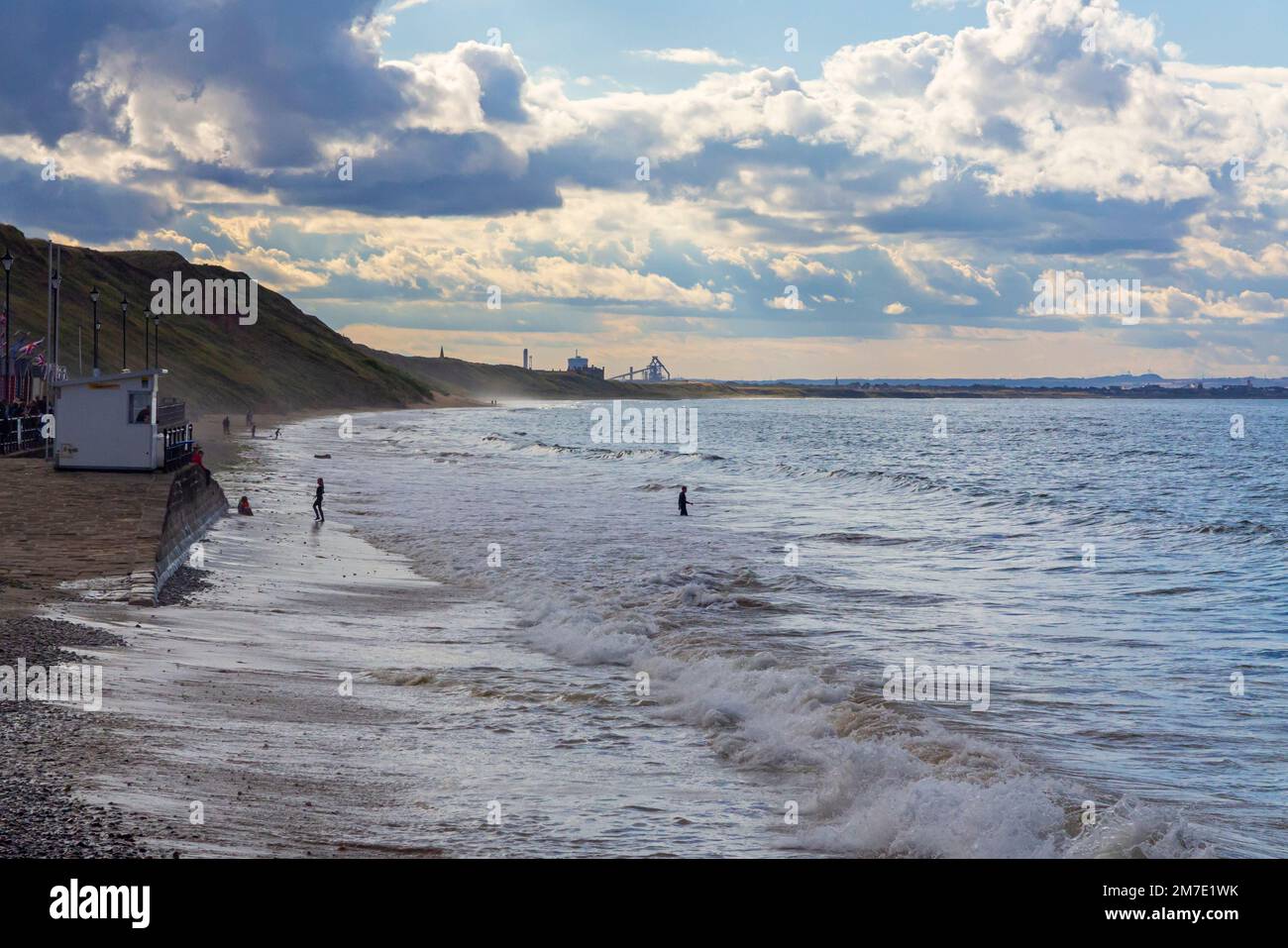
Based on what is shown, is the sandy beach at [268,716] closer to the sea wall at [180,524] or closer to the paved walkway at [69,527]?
the sea wall at [180,524]

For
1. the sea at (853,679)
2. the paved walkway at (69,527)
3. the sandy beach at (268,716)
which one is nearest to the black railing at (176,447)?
the paved walkway at (69,527)

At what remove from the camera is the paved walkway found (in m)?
19.9

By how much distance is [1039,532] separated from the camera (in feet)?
145

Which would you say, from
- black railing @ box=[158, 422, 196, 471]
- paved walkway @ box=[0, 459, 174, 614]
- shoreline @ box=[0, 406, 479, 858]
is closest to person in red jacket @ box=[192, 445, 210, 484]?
black railing @ box=[158, 422, 196, 471]

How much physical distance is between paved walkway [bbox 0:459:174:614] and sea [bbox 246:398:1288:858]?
520cm

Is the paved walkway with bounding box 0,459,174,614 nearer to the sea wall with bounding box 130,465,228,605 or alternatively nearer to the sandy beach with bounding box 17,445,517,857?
the sea wall with bounding box 130,465,228,605

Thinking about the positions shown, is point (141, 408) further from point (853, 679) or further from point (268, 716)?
point (853, 679)

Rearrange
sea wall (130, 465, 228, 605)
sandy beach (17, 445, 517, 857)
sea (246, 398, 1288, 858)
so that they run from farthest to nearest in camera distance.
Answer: sea wall (130, 465, 228, 605) → sea (246, 398, 1288, 858) → sandy beach (17, 445, 517, 857)

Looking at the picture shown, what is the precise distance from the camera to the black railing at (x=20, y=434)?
41969 millimetres

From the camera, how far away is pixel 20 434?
43375mm

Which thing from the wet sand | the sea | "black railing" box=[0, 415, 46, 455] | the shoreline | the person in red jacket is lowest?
the sea

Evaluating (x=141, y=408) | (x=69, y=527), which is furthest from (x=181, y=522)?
(x=141, y=408)

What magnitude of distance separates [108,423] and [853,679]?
27.2 meters

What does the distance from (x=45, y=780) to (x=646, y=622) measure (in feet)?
44.0
